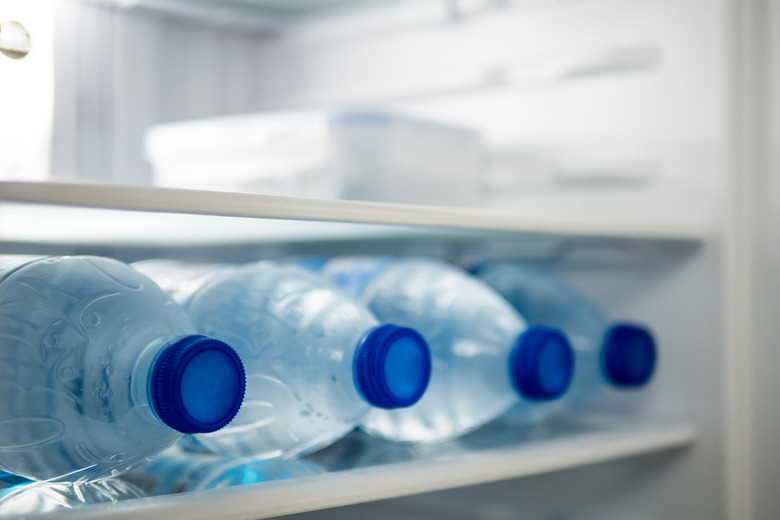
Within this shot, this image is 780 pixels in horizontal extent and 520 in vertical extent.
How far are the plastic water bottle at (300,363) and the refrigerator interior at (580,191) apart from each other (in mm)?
66

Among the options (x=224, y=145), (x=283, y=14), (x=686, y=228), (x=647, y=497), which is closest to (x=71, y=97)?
(x=224, y=145)

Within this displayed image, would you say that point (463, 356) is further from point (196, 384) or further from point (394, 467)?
point (196, 384)

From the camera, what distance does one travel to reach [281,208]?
667mm

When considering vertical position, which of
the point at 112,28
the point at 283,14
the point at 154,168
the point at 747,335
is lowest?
the point at 747,335

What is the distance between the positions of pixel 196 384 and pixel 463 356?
0.35 meters

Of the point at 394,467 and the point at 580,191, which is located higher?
the point at 580,191

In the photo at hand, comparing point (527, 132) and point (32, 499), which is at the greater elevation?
point (527, 132)

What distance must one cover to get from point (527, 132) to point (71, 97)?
27.1 inches

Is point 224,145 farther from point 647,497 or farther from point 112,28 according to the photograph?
point 647,497

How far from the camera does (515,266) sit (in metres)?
1.17

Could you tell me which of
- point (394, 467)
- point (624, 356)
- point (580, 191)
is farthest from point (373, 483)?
point (580, 191)

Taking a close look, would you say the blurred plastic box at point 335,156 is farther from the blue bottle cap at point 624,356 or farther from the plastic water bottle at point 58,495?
the plastic water bottle at point 58,495

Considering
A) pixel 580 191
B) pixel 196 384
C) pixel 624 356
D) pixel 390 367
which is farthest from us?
pixel 580 191

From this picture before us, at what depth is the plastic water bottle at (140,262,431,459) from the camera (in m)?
0.76
